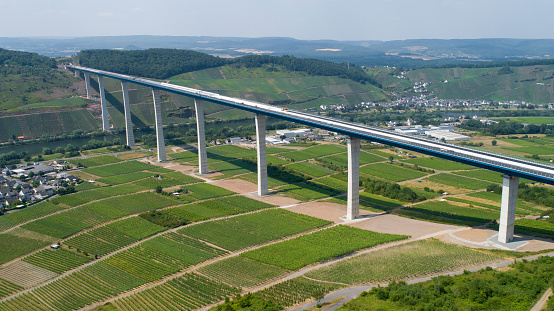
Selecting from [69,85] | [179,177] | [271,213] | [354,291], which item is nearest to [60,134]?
[69,85]

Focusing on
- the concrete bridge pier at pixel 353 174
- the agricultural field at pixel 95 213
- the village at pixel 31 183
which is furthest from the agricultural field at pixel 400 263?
the village at pixel 31 183

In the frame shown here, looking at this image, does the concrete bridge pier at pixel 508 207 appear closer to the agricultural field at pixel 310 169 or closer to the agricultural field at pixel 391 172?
the agricultural field at pixel 391 172

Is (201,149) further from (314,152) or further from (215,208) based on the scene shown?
(314,152)

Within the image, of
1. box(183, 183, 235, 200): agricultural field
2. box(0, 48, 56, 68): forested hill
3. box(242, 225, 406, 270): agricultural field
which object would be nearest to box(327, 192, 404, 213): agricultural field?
box(242, 225, 406, 270): agricultural field

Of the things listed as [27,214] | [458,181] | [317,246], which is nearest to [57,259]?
[27,214]

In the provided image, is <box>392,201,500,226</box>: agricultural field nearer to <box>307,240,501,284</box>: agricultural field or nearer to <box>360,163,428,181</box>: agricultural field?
<box>307,240,501,284</box>: agricultural field

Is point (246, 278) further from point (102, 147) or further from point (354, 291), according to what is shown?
point (102, 147)

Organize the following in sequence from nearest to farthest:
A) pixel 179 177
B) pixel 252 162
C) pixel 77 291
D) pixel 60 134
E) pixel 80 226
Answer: pixel 77 291, pixel 80 226, pixel 179 177, pixel 252 162, pixel 60 134
